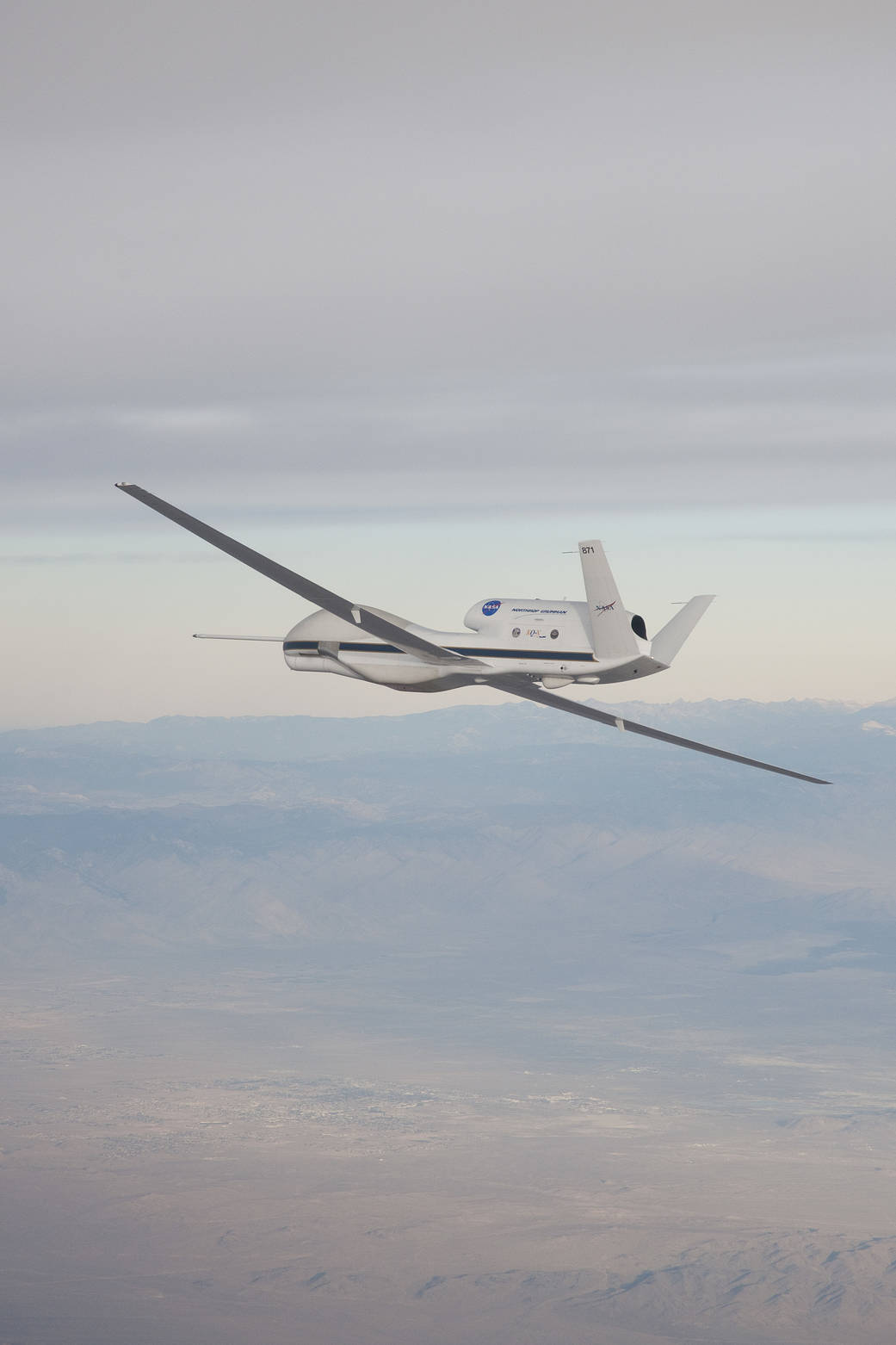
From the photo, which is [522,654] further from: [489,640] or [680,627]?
[680,627]

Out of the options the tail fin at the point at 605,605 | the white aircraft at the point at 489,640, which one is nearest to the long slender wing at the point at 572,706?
the white aircraft at the point at 489,640

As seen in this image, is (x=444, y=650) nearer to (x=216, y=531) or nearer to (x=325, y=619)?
(x=325, y=619)

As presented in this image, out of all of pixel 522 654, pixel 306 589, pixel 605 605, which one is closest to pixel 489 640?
pixel 522 654

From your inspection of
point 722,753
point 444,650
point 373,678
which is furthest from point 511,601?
point 722,753

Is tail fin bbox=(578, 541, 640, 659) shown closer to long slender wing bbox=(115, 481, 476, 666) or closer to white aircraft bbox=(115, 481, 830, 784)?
white aircraft bbox=(115, 481, 830, 784)

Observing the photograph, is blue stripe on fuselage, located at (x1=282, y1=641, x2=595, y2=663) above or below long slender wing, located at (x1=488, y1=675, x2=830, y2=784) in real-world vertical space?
above

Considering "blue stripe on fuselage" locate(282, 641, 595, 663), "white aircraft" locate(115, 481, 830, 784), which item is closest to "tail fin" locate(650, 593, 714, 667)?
"white aircraft" locate(115, 481, 830, 784)

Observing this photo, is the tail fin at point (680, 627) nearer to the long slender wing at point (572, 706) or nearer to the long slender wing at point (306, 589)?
the long slender wing at point (572, 706)
